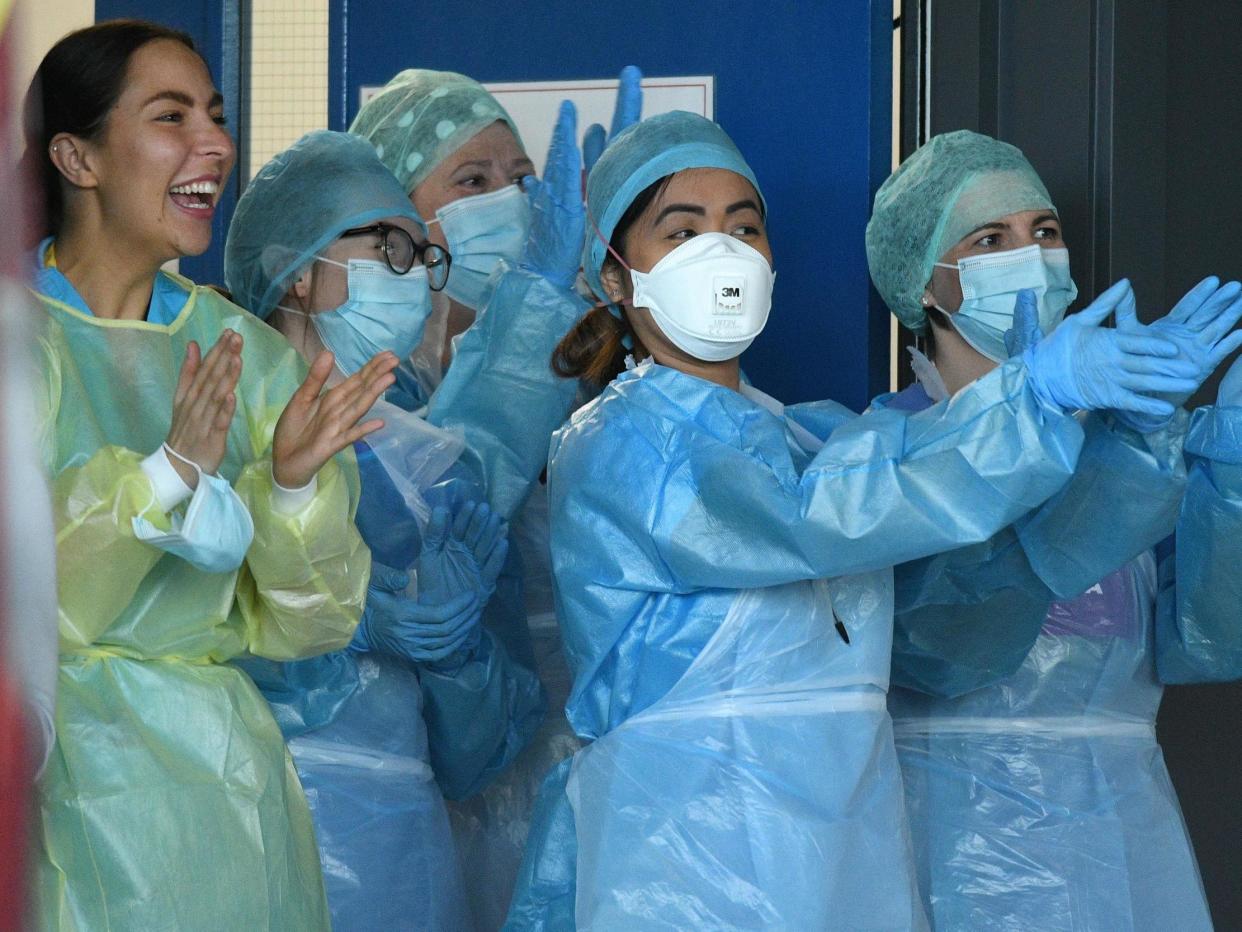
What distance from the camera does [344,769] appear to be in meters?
2.31

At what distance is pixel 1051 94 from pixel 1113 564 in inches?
51.2

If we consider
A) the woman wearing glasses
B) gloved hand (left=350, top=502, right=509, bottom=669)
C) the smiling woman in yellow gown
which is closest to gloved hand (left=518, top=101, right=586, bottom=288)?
the woman wearing glasses

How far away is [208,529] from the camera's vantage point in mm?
1627

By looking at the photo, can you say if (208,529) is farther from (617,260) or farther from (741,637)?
(617,260)

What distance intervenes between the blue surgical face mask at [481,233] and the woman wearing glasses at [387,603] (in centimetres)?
23

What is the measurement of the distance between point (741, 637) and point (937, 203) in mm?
1050

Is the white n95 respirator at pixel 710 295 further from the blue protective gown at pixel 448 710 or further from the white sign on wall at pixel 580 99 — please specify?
the white sign on wall at pixel 580 99

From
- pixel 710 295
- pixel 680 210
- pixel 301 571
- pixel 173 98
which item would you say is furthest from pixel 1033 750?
pixel 173 98

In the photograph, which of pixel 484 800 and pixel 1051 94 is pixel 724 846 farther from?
pixel 1051 94

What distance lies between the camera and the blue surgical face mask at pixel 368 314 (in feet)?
8.44

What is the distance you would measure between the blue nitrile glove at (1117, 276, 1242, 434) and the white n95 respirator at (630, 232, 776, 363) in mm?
509

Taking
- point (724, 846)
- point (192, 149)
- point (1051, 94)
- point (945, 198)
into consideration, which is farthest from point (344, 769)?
point (1051, 94)

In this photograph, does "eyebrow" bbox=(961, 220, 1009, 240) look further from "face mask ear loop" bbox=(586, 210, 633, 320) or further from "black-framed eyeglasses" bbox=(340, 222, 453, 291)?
"black-framed eyeglasses" bbox=(340, 222, 453, 291)

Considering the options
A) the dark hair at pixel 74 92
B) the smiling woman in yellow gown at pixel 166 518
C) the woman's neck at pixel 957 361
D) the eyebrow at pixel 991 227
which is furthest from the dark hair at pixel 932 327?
the dark hair at pixel 74 92
